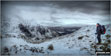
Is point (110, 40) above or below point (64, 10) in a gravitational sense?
below

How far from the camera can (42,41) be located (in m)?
9.25

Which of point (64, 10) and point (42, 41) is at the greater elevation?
point (64, 10)

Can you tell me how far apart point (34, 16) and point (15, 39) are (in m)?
1.25

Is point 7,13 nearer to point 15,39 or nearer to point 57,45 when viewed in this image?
point 15,39

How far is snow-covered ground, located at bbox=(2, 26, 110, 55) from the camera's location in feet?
30.1

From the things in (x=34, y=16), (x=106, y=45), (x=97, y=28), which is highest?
(x=34, y=16)

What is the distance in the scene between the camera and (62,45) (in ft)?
30.2

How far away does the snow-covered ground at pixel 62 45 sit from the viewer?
9188mm

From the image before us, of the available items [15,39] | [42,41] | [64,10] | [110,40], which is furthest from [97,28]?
[15,39]

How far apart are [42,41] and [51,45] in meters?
0.41

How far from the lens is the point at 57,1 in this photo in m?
9.18

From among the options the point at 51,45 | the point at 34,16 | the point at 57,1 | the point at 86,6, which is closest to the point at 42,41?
the point at 51,45

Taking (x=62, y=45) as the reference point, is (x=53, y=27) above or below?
above

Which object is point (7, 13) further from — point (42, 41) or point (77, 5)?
point (77, 5)
